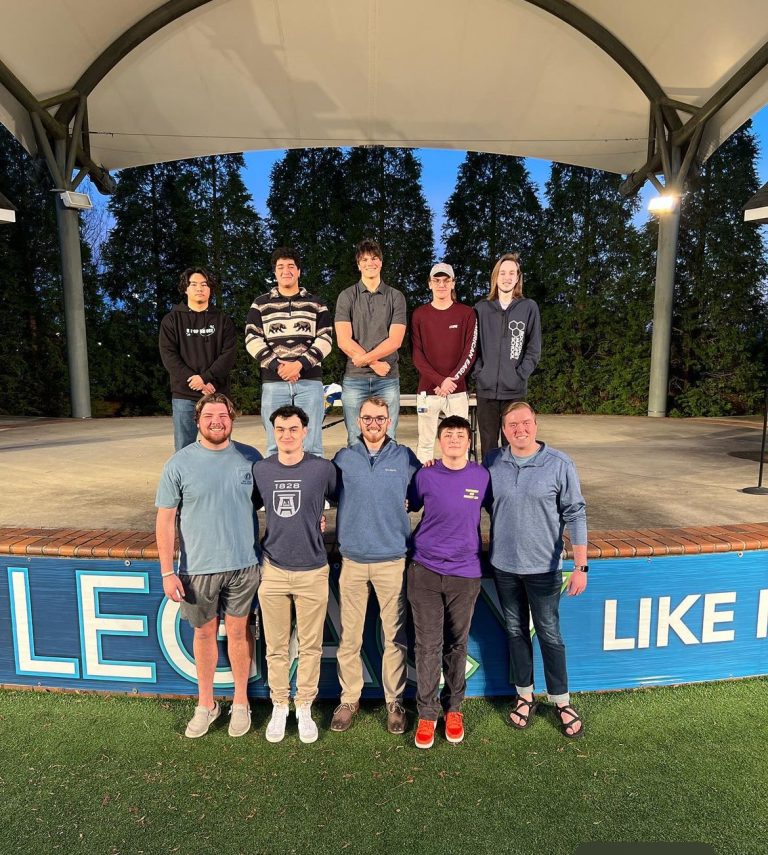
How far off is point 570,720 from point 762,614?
1178mm

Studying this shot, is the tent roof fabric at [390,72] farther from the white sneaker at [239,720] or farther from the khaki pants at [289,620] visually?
the white sneaker at [239,720]

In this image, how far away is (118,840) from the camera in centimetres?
193

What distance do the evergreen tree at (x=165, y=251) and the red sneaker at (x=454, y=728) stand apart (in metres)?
7.88

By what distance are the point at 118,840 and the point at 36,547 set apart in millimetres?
1375

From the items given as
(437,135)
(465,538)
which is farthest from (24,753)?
(437,135)

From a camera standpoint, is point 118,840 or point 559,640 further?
point 559,640

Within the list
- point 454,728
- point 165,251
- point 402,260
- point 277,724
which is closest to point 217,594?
point 277,724

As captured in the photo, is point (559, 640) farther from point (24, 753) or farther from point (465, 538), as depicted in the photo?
point (24, 753)

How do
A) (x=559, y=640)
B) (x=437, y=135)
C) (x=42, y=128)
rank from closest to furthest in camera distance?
(x=559, y=640), (x=42, y=128), (x=437, y=135)

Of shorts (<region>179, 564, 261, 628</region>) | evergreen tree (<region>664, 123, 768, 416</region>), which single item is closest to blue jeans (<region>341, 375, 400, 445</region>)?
shorts (<region>179, 564, 261, 628</region>)

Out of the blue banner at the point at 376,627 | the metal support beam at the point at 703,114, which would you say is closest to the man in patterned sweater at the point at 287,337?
the blue banner at the point at 376,627

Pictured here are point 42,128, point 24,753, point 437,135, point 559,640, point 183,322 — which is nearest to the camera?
point 24,753

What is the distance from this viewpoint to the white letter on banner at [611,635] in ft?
9.29

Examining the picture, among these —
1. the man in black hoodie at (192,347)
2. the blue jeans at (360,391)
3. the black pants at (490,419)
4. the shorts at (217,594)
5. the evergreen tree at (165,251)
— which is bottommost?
the shorts at (217,594)
